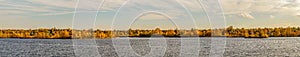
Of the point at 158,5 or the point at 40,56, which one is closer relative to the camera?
the point at 158,5

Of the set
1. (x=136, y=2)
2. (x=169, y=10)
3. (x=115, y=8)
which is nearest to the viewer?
(x=115, y=8)

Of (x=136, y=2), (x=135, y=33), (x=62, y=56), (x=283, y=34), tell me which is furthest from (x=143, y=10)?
(x=283, y=34)

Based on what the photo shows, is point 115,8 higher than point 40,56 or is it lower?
higher

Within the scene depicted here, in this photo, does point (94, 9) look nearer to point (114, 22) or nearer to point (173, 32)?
point (114, 22)

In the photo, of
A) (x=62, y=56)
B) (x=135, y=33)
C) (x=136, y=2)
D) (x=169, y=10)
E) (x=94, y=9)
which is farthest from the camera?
(x=135, y=33)

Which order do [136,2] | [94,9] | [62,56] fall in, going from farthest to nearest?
[62,56], [136,2], [94,9]

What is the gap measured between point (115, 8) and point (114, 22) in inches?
36.9

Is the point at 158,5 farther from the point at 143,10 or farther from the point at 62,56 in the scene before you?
the point at 62,56

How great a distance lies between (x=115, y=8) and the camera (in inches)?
542

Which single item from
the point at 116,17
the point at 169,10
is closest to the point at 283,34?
the point at 169,10

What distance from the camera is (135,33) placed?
8456cm

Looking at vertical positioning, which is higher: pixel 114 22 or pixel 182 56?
pixel 114 22

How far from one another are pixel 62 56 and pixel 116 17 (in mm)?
15164

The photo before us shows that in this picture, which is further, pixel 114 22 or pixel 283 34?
pixel 283 34
